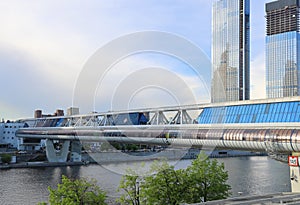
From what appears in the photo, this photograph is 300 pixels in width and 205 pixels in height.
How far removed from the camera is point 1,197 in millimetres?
26312

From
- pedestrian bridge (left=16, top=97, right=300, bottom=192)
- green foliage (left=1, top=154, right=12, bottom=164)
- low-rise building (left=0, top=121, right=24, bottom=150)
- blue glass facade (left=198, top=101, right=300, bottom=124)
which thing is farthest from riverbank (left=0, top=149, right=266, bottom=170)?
blue glass facade (left=198, top=101, right=300, bottom=124)

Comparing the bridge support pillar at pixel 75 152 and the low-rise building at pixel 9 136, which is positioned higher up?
the low-rise building at pixel 9 136

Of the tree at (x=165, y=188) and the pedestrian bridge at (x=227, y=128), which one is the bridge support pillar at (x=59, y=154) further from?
the tree at (x=165, y=188)

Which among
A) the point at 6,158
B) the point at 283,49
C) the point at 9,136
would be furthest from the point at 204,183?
the point at 283,49

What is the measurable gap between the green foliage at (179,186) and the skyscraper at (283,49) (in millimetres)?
127581

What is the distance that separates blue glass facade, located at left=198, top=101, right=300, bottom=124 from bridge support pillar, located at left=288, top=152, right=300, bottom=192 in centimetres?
191

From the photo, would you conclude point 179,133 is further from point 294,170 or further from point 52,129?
point 52,129

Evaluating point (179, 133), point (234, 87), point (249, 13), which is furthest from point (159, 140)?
point (249, 13)

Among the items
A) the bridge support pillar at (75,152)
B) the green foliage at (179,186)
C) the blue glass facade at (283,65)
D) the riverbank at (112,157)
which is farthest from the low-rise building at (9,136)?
the blue glass facade at (283,65)

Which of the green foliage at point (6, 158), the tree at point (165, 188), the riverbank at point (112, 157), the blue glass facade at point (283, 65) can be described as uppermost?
the blue glass facade at point (283, 65)

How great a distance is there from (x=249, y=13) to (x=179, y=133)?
12083cm

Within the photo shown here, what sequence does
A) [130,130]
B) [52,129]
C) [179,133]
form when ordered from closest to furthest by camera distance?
[179,133] < [130,130] < [52,129]

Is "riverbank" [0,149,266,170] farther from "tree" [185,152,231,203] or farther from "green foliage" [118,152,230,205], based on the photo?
"green foliage" [118,152,230,205]

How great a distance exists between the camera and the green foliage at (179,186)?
565 inches
